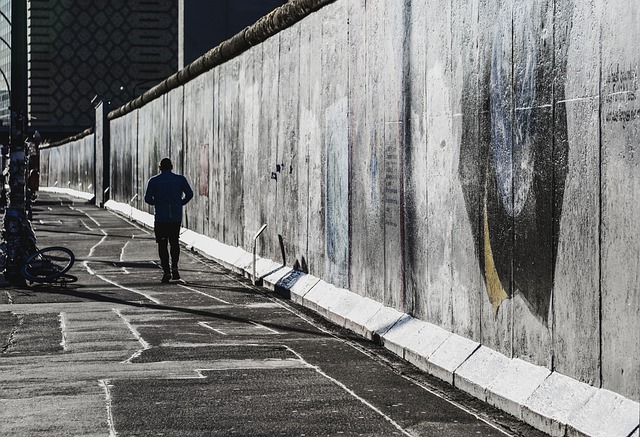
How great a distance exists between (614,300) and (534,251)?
134 centimetres

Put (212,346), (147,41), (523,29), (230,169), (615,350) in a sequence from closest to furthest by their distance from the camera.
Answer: (615,350)
(523,29)
(212,346)
(230,169)
(147,41)

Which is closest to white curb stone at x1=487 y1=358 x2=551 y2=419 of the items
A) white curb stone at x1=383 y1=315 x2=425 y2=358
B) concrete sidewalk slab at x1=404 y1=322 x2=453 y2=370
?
concrete sidewalk slab at x1=404 y1=322 x2=453 y2=370

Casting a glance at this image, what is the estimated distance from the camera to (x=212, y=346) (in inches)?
480

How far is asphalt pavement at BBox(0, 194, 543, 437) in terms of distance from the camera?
8500mm

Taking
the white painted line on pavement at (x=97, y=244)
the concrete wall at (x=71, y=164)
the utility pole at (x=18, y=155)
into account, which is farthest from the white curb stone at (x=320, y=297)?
the concrete wall at (x=71, y=164)

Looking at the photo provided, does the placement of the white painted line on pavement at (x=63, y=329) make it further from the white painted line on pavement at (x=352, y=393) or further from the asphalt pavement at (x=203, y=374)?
the white painted line on pavement at (x=352, y=393)

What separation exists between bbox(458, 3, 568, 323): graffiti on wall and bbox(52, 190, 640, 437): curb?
475 millimetres

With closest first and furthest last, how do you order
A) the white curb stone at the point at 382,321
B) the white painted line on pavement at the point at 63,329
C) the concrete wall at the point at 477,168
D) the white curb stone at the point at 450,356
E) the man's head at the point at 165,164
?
the concrete wall at the point at 477,168, the white curb stone at the point at 450,356, the white painted line on pavement at the point at 63,329, the white curb stone at the point at 382,321, the man's head at the point at 165,164

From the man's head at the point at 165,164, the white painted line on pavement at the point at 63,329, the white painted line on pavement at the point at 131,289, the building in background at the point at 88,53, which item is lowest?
the white painted line on pavement at the point at 131,289

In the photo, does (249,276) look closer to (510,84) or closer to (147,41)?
(510,84)

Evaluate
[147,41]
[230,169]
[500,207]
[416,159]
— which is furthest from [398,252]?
[147,41]

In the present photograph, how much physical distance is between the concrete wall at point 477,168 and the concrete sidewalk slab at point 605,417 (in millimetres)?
91

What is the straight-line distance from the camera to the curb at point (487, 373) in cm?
785

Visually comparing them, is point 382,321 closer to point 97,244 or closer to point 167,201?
point 167,201
